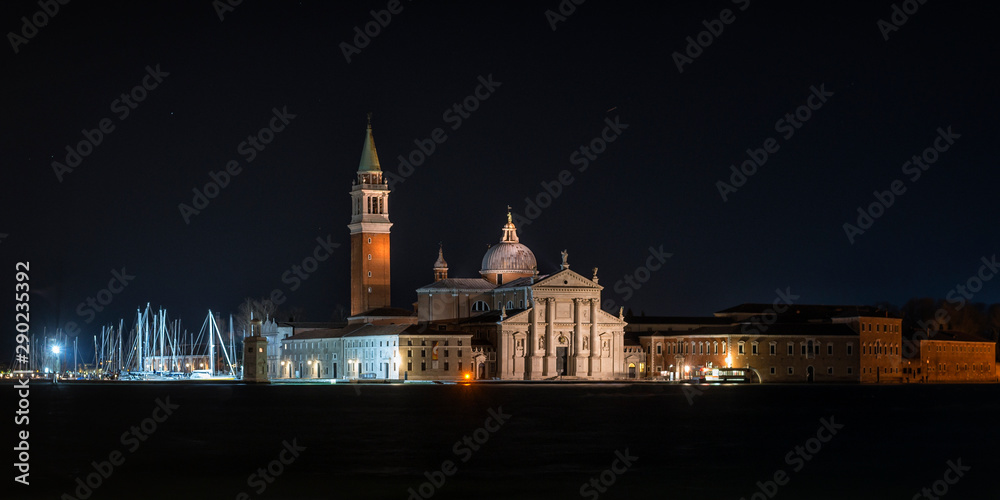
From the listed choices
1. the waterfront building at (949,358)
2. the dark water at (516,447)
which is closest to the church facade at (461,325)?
the waterfront building at (949,358)

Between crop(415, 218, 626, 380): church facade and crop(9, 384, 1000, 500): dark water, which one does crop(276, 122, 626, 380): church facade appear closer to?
crop(415, 218, 626, 380): church facade

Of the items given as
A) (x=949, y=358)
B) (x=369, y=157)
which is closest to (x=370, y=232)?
(x=369, y=157)

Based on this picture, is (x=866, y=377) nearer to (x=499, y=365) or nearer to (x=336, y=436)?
(x=499, y=365)

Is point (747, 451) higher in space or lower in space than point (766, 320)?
lower

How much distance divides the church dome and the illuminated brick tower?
8.28 metres

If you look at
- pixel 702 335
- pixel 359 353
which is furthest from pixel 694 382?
pixel 359 353

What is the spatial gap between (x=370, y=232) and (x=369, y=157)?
5.89m

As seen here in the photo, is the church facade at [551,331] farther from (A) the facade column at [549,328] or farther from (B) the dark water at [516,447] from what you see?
(B) the dark water at [516,447]

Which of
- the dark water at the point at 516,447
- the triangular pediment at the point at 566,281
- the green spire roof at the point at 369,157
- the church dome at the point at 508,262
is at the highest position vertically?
the green spire roof at the point at 369,157

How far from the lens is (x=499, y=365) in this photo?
102m

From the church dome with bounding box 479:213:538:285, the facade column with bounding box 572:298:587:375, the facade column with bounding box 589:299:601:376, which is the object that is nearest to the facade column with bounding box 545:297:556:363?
the facade column with bounding box 572:298:587:375

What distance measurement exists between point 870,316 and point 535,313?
25.6m

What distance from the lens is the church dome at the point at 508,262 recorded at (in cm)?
11400

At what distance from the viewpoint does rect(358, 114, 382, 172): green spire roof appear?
112m
